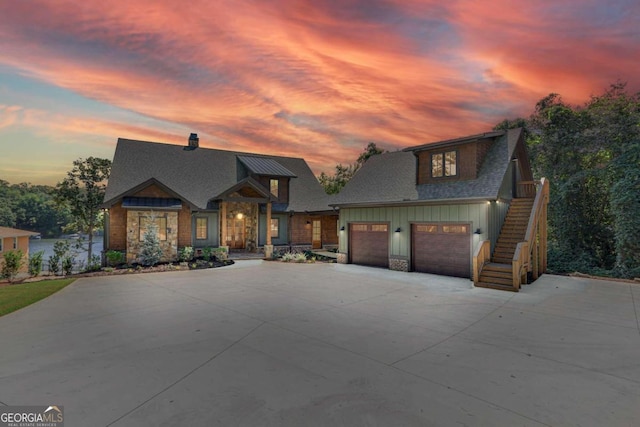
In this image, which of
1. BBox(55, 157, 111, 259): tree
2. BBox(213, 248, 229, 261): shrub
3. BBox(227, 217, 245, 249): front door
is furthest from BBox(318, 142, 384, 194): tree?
BBox(55, 157, 111, 259): tree

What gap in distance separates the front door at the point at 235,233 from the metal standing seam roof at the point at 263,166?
386 centimetres

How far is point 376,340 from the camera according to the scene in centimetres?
577

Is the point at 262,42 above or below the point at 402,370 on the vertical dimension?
above

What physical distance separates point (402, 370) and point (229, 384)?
2.53 m

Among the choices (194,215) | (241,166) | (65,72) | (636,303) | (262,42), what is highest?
(262,42)

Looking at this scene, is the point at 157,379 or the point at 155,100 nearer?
the point at 157,379

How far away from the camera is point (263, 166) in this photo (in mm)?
23234

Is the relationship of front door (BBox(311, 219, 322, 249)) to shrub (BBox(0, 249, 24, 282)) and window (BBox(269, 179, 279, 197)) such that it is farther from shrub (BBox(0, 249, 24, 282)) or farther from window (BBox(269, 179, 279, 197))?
shrub (BBox(0, 249, 24, 282))

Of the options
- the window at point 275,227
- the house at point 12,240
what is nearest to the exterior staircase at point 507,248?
the window at point 275,227

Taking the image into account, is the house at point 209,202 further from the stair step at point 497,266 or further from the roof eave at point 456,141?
the stair step at point 497,266

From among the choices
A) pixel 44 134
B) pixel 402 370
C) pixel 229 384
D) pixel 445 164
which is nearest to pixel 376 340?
pixel 402 370

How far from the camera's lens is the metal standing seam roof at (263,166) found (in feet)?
72.9

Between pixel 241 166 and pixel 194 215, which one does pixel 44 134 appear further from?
pixel 241 166

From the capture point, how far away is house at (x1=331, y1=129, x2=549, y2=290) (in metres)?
12.0
